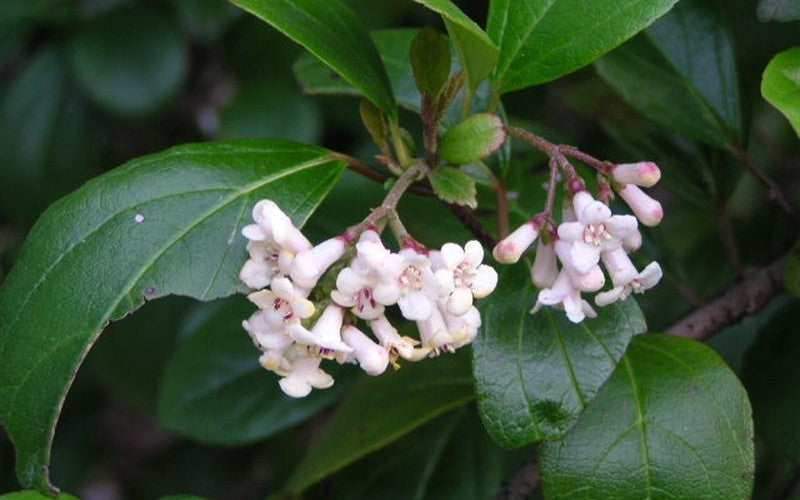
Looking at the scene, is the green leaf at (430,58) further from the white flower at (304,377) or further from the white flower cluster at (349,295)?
the white flower at (304,377)

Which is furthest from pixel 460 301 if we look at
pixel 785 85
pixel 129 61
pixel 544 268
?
pixel 129 61

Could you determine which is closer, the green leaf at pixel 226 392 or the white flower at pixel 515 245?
the white flower at pixel 515 245

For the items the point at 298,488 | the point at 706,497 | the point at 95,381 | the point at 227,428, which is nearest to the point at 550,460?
the point at 706,497

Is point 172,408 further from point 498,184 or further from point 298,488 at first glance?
point 498,184

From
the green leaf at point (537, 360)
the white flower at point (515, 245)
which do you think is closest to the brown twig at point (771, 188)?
the green leaf at point (537, 360)

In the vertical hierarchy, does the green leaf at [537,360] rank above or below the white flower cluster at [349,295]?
below

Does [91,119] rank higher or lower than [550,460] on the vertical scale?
lower
